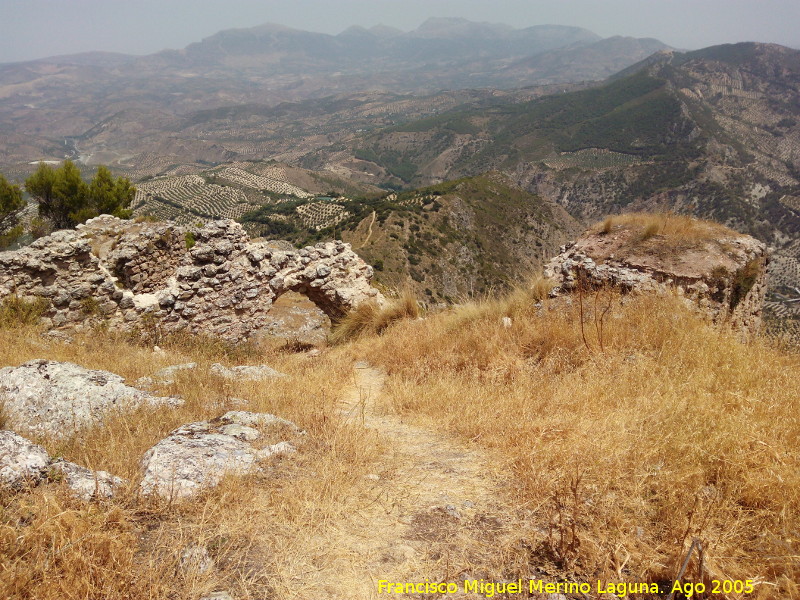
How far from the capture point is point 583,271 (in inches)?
322

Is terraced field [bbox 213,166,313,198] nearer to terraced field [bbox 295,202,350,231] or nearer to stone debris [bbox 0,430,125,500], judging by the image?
terraced field [bbox 295,202,350,231]

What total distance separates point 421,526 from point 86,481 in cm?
224

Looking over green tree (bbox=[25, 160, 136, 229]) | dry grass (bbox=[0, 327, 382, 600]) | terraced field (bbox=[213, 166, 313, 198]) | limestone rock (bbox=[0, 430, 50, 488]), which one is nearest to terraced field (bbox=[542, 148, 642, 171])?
terraced field (bbox=[213, 166, 313, 198])

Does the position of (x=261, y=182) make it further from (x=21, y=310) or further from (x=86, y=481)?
(x=86, y=481)

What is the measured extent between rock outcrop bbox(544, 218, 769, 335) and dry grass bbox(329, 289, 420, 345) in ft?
10.1

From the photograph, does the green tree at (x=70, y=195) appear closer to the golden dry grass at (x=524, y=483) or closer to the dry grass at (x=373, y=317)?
the dry grass at (x=373, y=317)

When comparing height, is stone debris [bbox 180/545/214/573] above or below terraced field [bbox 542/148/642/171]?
below

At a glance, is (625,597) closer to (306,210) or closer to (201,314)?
(201,314)

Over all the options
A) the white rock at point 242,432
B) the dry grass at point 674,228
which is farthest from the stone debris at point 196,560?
the dry grass at point 674,228

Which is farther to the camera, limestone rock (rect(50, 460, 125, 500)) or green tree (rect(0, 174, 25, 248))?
green tree (rect(0, 174, 25, 248))

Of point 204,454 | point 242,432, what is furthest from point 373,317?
point 204,454

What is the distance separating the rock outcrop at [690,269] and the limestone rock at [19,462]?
733 centimetres

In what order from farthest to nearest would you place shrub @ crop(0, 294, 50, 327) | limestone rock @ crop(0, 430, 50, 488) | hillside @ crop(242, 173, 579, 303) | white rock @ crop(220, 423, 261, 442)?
hillside @ crop(242, 173, 579, 303), shrub @ crop(0, 294, 50, 327), white rock @ crop(220, 423, 261, 442), limestone rock @ crop(0, 430, 50, 488)

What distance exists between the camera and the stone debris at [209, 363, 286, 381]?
619 cm
